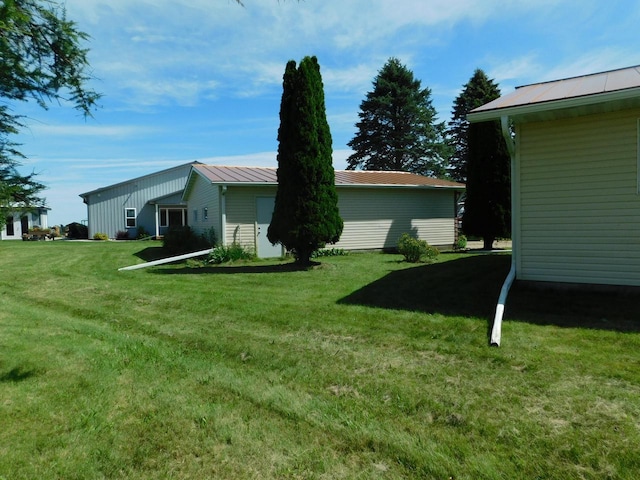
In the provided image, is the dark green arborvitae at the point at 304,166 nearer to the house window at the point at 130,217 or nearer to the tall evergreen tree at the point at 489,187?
the tall evergreen tree at the point at 489,187

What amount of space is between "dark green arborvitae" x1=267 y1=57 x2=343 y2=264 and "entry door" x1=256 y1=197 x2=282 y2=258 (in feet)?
10.6

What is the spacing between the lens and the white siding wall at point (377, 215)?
14.8 metres

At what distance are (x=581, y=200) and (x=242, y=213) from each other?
10691 mm

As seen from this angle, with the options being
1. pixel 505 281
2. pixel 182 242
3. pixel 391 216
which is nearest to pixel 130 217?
pixel 182 242

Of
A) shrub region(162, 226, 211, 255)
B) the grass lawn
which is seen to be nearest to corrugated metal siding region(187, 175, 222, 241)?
shrub region(162, 226, 211, 255)

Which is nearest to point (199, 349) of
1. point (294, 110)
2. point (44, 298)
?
point (44, 298)

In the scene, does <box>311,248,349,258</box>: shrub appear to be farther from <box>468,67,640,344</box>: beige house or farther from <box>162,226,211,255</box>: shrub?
<box>468,67,640,344</box>: beige house

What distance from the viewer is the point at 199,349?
16.3 feet

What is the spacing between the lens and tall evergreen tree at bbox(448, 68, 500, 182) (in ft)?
122

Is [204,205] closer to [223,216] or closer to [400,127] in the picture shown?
[223,216]

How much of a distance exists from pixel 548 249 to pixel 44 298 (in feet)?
30.7

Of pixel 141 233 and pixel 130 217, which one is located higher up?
pixel 130 217

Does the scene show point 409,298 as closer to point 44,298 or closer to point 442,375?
point 442,375

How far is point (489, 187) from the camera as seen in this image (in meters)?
16.6
